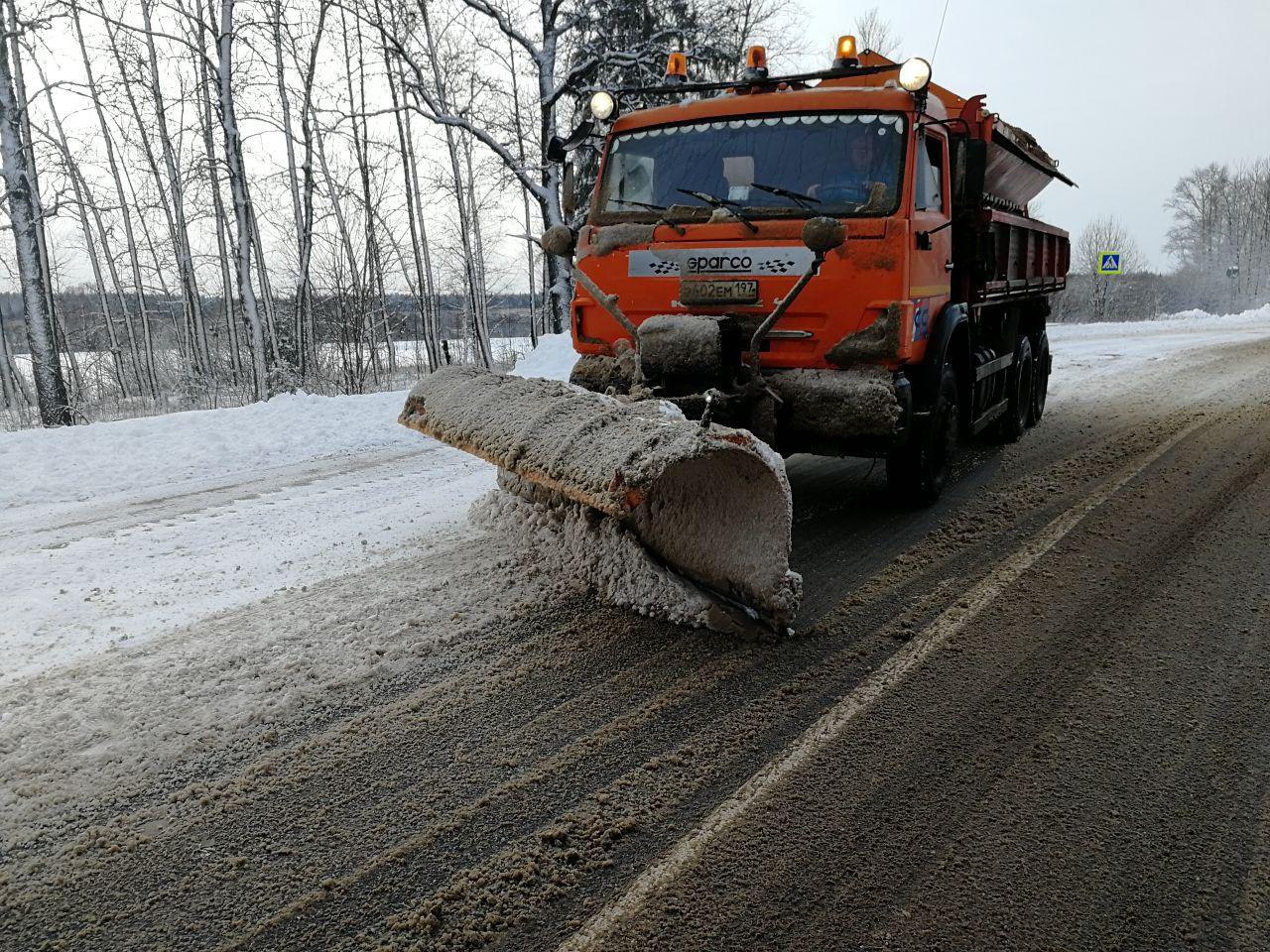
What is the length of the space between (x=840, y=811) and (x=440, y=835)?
113 centimetres

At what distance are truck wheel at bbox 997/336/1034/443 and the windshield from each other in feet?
11.4

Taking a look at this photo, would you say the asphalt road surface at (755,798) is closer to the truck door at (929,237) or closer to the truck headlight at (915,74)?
the truck door at (929,237)

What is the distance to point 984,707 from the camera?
9.77 feet

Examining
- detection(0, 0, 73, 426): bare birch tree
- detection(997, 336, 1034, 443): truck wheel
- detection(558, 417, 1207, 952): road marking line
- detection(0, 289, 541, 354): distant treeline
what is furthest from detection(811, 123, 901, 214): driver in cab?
detection(0, 289, 541, 354): distant treeline

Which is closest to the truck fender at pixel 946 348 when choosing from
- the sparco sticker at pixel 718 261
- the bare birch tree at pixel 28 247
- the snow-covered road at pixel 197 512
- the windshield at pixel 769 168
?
the windshield at pixel 769 168

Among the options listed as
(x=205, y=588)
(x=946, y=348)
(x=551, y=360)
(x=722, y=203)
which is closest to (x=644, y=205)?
(x=722, y=203)

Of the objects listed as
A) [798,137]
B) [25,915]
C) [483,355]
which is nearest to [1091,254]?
[483,355]

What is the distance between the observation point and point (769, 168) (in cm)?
487

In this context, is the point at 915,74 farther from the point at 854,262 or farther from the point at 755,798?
the point at 755,798

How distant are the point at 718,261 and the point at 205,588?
10.5 feet

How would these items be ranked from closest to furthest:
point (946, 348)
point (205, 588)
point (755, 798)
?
1. point (755, 798)
2. point (205, 588)
3. point (946, 348)

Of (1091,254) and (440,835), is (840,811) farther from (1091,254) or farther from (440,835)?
(1091,254)

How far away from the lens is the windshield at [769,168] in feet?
15.3

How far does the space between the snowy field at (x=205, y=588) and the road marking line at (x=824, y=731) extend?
1.42 m
